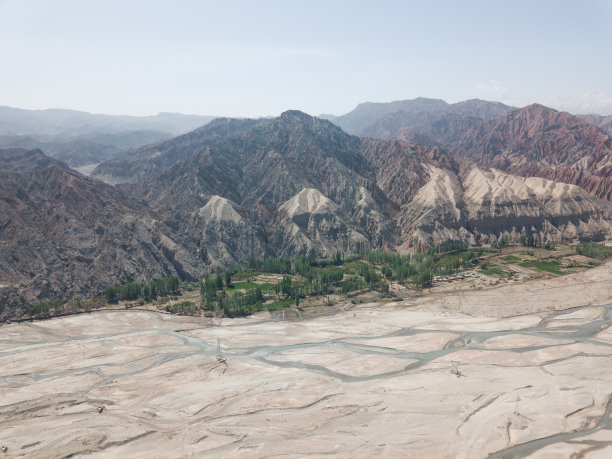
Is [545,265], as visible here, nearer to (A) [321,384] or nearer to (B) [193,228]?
(A) [321,384]

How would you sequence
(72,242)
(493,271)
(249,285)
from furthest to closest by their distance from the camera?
(72,242) → (493,271) → (249,285)

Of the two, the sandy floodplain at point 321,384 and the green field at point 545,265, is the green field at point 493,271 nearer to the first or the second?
the green field at point 545,265

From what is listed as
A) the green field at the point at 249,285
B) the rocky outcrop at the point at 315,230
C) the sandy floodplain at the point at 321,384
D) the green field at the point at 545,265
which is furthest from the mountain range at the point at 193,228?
the green field at the point at 545,265

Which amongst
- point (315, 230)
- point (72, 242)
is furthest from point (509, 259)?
point (72, 242)

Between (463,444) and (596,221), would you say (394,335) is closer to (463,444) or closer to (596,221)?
(463,444)

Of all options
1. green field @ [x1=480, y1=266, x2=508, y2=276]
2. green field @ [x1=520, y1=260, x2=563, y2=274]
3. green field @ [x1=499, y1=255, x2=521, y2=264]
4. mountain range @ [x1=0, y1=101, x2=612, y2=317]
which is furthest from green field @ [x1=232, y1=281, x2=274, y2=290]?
green field @ [x1=520, y1=260, x2=563, y2=274]

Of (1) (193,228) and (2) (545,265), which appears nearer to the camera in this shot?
(2) (545,265)

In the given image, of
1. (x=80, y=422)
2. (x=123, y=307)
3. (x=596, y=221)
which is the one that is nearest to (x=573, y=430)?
(x=80, y=422)
